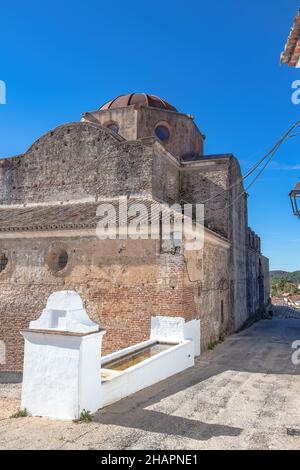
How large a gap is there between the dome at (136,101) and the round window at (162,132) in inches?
54.7

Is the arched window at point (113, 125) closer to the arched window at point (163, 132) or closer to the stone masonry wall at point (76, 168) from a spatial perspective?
the arched window at point (163, 132)

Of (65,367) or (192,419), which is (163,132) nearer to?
(65,367)

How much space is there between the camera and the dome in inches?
781

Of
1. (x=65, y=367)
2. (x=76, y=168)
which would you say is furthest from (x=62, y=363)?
(x=76, y=168)

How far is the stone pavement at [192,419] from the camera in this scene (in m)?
5.16

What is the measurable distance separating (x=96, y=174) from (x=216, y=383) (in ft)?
31.9

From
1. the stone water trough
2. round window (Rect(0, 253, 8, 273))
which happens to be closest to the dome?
round window (Rect(0, 253, 8, 273))

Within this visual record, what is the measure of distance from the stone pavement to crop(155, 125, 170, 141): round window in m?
12.9

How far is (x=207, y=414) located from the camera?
6434 mm

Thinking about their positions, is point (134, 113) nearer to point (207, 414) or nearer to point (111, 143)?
point (111, 143)

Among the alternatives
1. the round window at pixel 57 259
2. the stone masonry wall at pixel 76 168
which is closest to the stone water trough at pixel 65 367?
the round window at pixel 57 259

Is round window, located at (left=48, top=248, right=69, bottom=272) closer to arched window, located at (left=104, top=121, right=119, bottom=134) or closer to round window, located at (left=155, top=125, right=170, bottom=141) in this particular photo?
arched window, located at (left=104, top=121, right=119, bottom=134)
